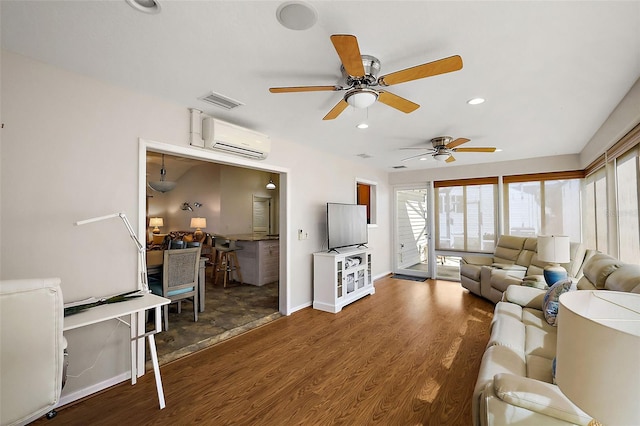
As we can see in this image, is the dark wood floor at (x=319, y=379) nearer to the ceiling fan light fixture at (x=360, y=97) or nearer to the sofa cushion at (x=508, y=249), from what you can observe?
the sofa cushion at (x=508, y=249)

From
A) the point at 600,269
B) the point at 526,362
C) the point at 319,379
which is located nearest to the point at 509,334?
the point at 526,362

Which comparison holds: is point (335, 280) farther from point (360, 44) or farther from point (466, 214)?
point (466, 214)

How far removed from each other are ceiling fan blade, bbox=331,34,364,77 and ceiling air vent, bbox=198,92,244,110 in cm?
138

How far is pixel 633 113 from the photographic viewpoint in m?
2.47

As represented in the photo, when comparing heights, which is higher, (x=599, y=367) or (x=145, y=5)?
(x=145, y=5)

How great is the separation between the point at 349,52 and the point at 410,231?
597 cm

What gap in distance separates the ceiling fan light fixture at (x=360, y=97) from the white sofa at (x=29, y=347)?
79.3 inches

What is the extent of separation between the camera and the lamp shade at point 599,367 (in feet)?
2.30

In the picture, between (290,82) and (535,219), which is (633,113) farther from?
(535,219)

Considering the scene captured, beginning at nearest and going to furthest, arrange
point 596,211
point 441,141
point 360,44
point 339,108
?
point 360,44 < point 339,108 < point 441,141 < point 596,211

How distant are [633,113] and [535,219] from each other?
333 cm

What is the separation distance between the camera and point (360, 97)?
6.85 feet

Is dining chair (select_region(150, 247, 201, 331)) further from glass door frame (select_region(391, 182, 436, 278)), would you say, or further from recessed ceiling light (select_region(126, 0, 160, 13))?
glass door frame (select_region(391, 182, 436, 278))

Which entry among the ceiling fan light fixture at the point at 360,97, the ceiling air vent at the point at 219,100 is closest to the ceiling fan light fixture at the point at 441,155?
the ceiling fan light fixture at the point at 360,97
